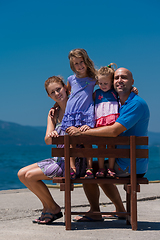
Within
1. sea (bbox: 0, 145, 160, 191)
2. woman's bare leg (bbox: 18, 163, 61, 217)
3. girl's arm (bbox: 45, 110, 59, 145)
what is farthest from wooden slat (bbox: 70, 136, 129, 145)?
sea (bbox: 0, 145, 160, 191)

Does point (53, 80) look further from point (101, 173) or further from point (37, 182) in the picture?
point (101, 173)

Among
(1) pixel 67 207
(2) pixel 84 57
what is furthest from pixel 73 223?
(2) pixel 84 57

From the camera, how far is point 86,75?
523cm

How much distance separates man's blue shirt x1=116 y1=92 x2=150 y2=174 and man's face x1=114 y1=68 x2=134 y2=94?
0.13 meters

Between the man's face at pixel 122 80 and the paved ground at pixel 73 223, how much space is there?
164 centimetres

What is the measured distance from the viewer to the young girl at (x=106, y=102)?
4781mm

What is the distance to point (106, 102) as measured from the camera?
4887 millimetres

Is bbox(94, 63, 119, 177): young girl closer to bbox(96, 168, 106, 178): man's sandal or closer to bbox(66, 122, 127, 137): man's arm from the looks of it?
bbox(96, 168, 106, 178): man's sandal

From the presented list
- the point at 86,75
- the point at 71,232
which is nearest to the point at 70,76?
the point at 86,75

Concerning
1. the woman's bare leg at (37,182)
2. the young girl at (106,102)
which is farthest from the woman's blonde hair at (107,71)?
the woman's bare leg at (37,182)

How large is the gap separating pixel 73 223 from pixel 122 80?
1916mm

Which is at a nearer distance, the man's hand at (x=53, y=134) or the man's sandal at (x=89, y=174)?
the man's sandal at (x=89, y=174)

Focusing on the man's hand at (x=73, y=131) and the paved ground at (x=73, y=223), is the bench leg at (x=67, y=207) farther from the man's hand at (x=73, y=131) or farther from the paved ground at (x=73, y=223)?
the man's hand at (x=73, y=131)

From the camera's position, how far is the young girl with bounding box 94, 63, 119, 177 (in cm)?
478
